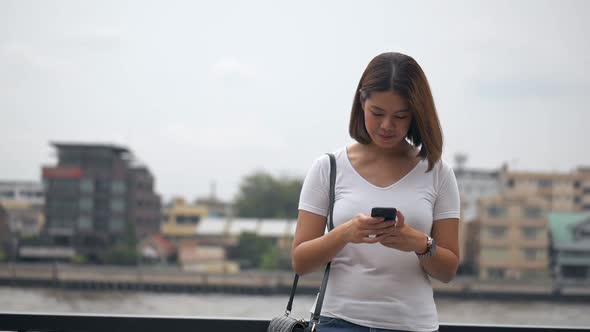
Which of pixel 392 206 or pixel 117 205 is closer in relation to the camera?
pixel 392 206

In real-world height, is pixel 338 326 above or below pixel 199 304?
above

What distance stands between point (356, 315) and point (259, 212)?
2358 centimetres

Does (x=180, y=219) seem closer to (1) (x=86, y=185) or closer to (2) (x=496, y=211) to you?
(1) (x=86, y=185)

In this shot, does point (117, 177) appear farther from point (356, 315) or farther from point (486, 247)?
point (356, 315)

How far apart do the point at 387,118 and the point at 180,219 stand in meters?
22.2

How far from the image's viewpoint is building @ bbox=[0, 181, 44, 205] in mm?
21312

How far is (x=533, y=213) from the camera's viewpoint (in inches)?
736

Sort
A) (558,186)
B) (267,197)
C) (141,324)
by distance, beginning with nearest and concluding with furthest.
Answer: (141,324) → (558,186) → (267,197)

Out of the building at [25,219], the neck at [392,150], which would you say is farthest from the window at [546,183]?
the neck at [392,150]

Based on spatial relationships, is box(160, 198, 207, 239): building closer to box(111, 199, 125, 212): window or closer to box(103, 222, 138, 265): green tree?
box(103, 222, 138, 265): green tree

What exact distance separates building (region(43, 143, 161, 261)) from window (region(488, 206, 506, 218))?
401 inches

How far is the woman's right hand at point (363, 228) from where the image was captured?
2.15ft

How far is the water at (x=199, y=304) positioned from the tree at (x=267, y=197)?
17.3ft

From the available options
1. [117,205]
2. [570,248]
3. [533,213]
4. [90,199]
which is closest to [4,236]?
[90,199]
